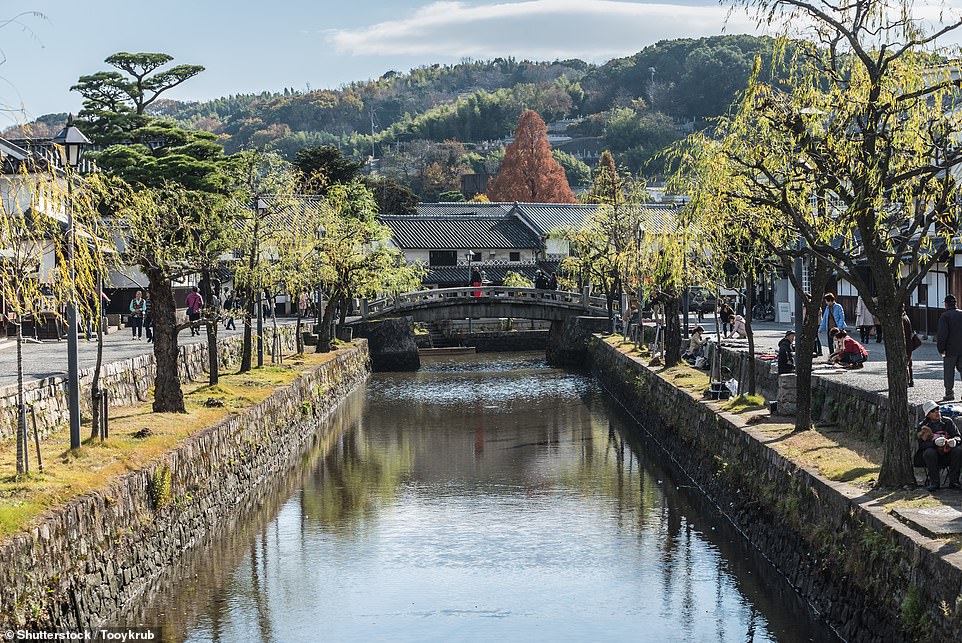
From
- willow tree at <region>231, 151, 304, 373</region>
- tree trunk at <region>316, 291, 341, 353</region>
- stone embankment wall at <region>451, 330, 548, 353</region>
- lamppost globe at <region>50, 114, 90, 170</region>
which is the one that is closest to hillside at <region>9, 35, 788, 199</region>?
stone embankment wall at <region>451, 330, 548, 353</region>

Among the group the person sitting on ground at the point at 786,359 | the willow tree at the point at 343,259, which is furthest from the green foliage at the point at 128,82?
the person sitting on ground at the point at 786,359

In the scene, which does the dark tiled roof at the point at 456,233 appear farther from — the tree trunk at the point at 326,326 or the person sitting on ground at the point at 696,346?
the person sitting on ground at the point at 696,346

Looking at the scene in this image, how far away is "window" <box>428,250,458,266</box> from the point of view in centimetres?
7588

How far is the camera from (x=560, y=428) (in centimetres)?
3394

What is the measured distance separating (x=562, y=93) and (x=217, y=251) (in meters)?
168

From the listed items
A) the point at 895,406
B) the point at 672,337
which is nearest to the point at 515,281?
the point at 672,337

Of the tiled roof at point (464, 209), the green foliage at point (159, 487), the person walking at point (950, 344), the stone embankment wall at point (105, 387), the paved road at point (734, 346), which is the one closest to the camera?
the green foliage at point (159, 487)

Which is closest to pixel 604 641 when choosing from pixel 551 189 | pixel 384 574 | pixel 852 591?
pixel 852 591

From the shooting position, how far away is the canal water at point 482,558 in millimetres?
15328

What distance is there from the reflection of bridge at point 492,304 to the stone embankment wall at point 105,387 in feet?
71.6

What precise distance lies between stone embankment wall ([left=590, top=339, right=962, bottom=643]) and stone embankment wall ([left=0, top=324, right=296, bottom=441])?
461 inches

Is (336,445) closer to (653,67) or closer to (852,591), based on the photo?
(852,591)

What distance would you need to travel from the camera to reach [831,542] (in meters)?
13.9

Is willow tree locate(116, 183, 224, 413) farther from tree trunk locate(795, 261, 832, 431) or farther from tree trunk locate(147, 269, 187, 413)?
tree trunk locate(795, 261, 832, 431)
